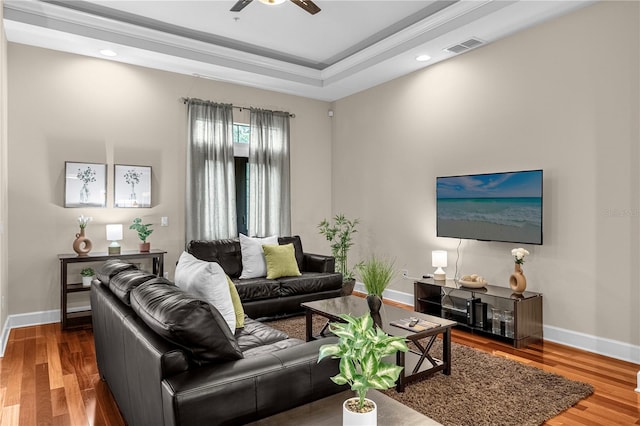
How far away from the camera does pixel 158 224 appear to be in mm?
5344

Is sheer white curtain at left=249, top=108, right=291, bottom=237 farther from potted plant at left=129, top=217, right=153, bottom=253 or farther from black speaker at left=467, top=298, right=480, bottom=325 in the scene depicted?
black speaker at left=467, top=298, right=480, bottom=325

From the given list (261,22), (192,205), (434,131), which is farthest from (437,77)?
(192,205)

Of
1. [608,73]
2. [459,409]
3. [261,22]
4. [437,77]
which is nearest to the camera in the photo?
[459,409]

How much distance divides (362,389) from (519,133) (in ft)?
12.7

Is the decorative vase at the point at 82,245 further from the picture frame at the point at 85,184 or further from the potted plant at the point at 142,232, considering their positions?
the potted plant at the point at 142,232

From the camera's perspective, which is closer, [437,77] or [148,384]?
[148,384]

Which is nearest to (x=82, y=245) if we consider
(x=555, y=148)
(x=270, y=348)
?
(x=270, y=348)

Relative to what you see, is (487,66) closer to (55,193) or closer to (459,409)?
(459,409)

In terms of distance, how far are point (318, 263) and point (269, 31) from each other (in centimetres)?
291

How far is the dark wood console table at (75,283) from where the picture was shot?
14.4 feet

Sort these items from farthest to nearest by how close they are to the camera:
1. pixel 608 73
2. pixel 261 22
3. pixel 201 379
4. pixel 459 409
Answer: pixel 261 22 < pixel 608 73 < pixel 459 409 < pixel 201 379

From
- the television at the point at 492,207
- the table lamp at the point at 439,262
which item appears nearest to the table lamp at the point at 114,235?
the table lamp at the point at 439,262

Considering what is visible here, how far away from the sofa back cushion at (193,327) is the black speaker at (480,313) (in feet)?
10.4

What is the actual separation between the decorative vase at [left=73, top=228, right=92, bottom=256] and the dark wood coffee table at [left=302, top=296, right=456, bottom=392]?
269cm
